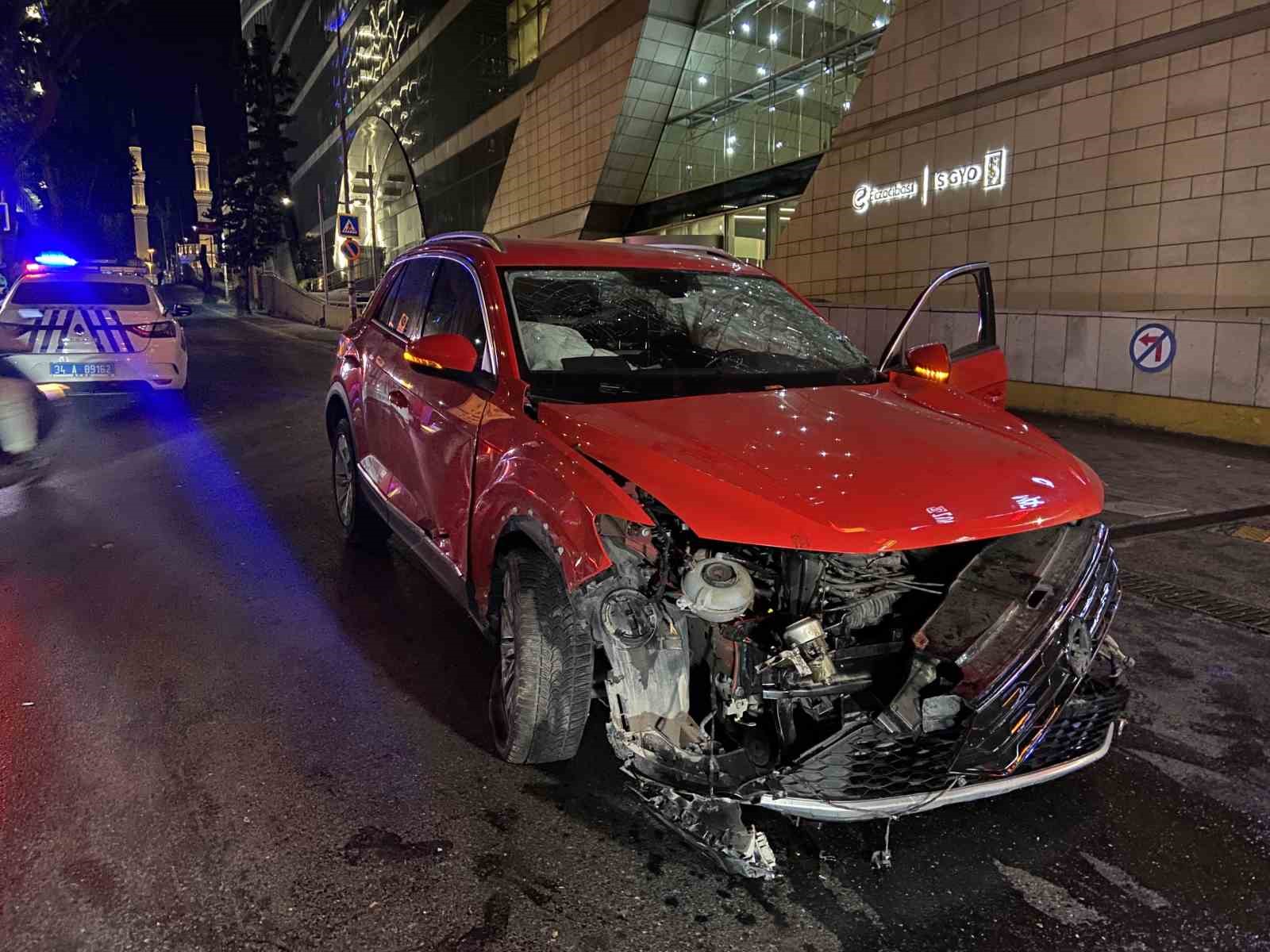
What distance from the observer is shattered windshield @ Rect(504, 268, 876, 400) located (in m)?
3.57

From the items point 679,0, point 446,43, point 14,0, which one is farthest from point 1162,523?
point 446,43

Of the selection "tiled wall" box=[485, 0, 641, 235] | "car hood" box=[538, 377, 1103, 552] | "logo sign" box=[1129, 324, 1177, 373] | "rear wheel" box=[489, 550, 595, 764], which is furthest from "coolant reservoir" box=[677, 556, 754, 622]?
"tiled wall" box=[485, 0, 641, 235]

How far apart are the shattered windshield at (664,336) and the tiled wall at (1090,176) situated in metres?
7.29

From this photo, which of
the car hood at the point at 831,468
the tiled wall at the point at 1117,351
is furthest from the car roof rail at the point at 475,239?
the tiled wall at the point at 1117,351

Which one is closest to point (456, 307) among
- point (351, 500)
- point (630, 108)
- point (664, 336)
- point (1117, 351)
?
point (664, 336)

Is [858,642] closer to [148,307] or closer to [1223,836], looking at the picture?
[1223,836]

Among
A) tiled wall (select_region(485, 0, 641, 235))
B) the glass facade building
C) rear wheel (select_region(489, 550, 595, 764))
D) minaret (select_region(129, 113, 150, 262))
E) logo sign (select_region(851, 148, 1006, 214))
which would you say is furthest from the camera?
minaret (select_region(129, 113, 150, 262))

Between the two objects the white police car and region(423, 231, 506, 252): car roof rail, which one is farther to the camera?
the white police car

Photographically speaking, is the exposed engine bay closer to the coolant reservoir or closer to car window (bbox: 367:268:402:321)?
the coolant reservoir

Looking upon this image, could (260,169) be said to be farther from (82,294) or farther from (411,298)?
(411,298)

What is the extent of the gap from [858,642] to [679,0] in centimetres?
2227

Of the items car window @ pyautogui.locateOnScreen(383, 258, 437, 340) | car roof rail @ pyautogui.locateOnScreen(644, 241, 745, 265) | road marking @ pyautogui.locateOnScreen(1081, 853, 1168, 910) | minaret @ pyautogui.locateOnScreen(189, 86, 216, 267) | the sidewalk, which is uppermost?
minaret @ pyautogui.locateOnScreen(189, 86, 216, 267)

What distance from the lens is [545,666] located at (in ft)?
9.84

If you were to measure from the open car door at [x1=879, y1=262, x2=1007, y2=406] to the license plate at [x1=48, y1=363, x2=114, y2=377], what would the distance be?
1000 cm
